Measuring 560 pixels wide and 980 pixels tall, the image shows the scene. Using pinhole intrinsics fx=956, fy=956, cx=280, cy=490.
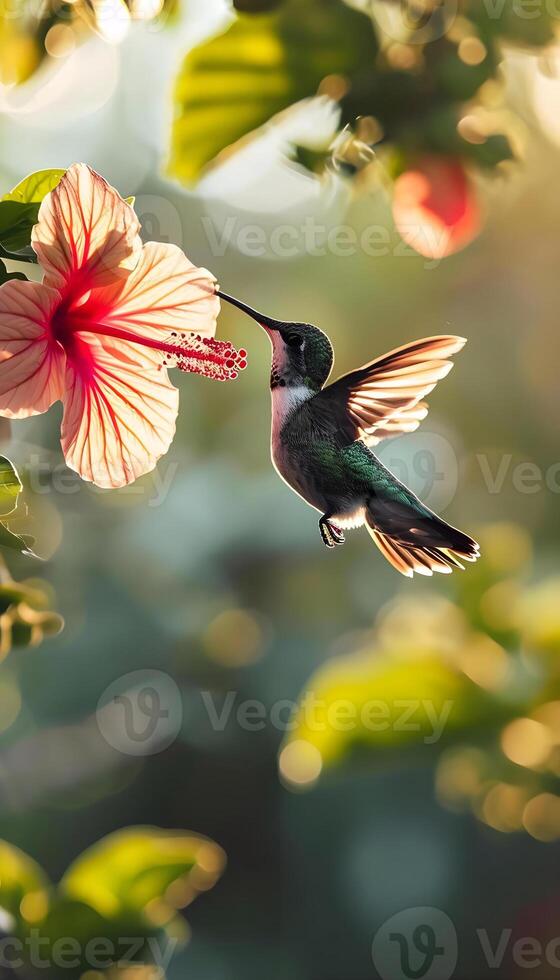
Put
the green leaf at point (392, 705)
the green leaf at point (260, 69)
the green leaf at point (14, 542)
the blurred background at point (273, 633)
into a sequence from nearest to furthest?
the green leaf at point (14, 542) < the green leaf at point (260, 69) < the green leaf at point (392, 705) < the blurred background at point (273, 633)

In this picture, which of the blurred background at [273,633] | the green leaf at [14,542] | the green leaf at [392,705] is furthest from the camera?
the blurred background at [273,633]

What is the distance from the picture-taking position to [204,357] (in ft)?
1.33

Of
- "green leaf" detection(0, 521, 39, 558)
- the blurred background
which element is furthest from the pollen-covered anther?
the blurred background

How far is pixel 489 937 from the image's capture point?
75.7 inches

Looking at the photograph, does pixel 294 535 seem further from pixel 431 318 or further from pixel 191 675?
pixel 431 318

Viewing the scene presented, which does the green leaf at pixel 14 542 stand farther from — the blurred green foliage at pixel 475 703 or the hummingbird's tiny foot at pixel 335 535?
the blurred green foliage at pixel 475 703

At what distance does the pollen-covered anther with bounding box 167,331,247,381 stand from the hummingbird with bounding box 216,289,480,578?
0.09 ft

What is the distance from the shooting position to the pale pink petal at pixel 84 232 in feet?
1.11

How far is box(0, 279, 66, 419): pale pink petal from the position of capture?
0.35 metres

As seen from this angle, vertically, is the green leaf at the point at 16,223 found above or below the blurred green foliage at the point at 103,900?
above

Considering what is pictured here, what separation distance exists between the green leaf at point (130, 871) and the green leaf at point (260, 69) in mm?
432

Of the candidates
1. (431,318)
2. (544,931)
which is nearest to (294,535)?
(431,318)

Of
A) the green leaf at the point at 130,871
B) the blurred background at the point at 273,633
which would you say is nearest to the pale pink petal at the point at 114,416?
the green leaf at the point at 130,871

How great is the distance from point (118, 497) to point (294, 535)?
0.38 metres
